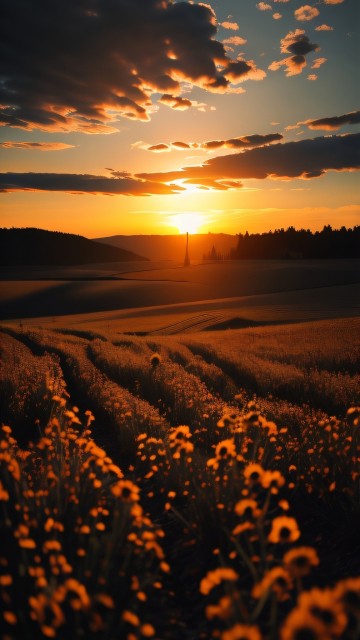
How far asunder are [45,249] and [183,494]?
116517mm

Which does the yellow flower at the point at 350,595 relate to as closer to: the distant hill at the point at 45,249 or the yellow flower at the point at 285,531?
the yellow flower at the point at 285,531

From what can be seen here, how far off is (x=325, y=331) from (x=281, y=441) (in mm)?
14530

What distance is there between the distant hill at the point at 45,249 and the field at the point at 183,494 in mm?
99677

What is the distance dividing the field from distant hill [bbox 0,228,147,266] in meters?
99.7

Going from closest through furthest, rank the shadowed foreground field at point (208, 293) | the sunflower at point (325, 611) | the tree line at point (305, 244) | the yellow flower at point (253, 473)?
the sunflower at point (325, 611)
the yellow flower at point (253, 473)
the shadowed foreground field at point (208, 293)
the tree line at point (305, 244)

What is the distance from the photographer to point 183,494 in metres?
4.78

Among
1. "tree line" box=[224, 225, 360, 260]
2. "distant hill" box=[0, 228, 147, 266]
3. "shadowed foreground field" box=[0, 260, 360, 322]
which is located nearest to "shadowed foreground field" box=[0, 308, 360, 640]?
"shadowed foreground field" box=[0, 260, 360, 322]

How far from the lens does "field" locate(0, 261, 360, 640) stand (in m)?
2.56

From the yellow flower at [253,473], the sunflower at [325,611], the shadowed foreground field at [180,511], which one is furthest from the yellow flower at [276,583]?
the yellow flower at [253,473]

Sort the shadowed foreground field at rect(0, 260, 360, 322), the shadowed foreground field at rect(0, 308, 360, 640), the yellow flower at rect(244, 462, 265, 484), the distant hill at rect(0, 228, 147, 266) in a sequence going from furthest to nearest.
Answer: the distant hill at rect(0, 228, 147, 266)
the shadowed foreground field at rect(0, 260, 360, 322)
the yellow flower at rect(244, 462, 265, 484)
the shadowed foreground field at rect(0, 308, 360, 640)

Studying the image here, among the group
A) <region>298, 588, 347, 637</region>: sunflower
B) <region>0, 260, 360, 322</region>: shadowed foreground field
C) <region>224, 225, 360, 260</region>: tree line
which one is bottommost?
<region>0, 260, 360, 322</region>: shadowed foreground field

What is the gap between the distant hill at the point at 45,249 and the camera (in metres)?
113

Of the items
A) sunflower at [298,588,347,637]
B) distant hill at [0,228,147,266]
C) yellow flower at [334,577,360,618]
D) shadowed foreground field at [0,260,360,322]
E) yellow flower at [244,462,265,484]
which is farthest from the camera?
distant hill at [0,228,147,266]

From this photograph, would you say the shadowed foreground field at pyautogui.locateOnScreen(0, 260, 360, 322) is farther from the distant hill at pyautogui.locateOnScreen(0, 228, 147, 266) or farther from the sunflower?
the distant hill at pyautogui.locateOnScreen(0, 228, 147, 266)
